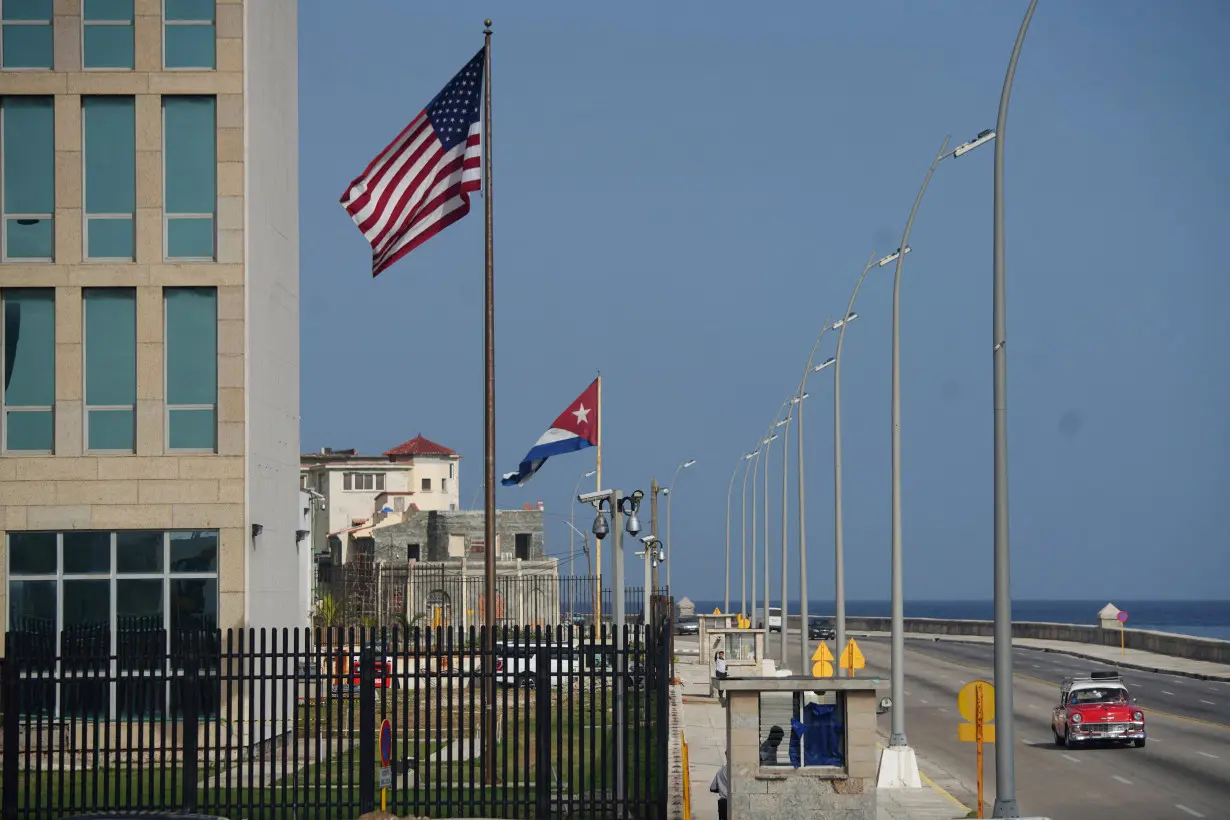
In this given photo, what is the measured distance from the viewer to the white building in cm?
10656

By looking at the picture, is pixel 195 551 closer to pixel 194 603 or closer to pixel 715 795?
pixel 194 603

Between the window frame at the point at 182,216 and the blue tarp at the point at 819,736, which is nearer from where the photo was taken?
the blue tarp at the point at 819,736

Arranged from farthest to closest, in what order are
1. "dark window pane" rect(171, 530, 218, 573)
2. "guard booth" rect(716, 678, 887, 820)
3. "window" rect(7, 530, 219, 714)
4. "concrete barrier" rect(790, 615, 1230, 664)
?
"concrete barrier" rect(790, 615, 1230, 664), "dark window pane" rect(171, 530, 218, 573), "window" rect(7, 530, 219, 714), "guard booth" rect(716, 678, 887, 820)

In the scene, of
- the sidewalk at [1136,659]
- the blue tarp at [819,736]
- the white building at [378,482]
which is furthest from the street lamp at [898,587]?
the white building at [378,482]

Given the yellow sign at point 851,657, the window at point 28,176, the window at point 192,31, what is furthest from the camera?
the yellow sign at point 851,657

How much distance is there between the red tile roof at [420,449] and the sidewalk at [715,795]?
67.3 meters

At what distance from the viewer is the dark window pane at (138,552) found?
3091 centimetres

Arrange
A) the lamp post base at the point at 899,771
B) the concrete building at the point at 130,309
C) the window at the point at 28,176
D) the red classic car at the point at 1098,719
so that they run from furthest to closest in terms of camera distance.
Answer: the red classic car at the point at 1098,719 → the window at the point at 28,176 → the concrete building at the point at 130,309 → the lamp post base at the point at 899,771

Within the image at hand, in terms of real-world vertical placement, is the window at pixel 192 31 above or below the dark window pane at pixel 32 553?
above

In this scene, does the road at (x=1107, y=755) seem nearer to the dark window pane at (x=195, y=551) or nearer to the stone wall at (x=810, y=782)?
the stone wall at (x=810, y=782)

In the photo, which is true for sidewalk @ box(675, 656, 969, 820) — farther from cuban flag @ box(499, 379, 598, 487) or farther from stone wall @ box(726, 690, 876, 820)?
cuban flag @ box(499, 379, 598, 487)

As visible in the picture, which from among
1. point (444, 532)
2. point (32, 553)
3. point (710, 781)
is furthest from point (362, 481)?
point (710, 781)

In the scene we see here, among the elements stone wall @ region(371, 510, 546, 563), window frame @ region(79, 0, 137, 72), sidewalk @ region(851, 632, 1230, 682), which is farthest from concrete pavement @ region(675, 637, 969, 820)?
stone wall @ region(371, 510, 546, 563)

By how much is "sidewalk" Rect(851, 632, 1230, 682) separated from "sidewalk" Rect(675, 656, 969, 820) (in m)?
22.8
